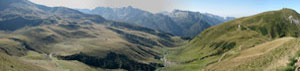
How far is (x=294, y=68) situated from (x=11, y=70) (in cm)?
7845

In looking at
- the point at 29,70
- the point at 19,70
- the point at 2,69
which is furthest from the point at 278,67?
the point at 29,70

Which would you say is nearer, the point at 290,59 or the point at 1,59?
the point at 290,59

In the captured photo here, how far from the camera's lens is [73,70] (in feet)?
623

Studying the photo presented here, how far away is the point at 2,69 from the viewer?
234ft

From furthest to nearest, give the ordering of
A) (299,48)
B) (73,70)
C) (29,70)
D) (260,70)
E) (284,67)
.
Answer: (73,70) < (29,70) < (260,70) < (299,48) < (284,67)

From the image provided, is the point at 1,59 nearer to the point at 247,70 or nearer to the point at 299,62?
the point at 247,70

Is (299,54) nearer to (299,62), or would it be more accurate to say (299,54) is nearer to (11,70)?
(299,62)

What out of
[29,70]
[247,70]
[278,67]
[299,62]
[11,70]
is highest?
[299,62]

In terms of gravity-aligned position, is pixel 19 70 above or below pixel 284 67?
below

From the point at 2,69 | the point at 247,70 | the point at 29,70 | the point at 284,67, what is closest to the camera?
the point at 284,67

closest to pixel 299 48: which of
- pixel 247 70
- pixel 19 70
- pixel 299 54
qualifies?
pixel 299 54

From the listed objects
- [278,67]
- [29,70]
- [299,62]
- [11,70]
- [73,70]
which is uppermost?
[299,62]

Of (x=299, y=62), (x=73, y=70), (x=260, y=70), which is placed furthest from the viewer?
(x=73, y=70)

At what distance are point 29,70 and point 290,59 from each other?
91958 millimetres
